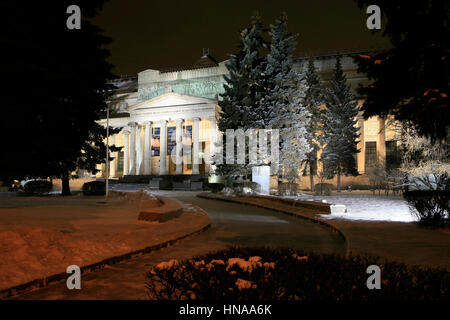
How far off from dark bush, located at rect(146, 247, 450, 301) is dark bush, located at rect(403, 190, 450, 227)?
8.46 metres

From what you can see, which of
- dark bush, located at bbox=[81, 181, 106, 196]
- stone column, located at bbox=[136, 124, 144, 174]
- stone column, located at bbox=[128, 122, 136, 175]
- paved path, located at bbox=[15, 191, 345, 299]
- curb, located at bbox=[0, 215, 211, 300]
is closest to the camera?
curb, located at bbox=[0, 215, 211, 300]

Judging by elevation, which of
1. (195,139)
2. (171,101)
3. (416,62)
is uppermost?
(171,101)

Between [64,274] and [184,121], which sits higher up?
[184,121]

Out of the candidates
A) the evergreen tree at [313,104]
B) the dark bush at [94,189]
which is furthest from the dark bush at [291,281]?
the evergreen tree at [313,104]

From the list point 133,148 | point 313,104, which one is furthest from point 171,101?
point 313,104

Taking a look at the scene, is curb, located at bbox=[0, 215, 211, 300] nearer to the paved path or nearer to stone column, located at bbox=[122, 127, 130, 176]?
the paved path

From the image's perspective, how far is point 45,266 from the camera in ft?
21.9

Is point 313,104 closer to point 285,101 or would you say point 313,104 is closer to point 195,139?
point 285,101

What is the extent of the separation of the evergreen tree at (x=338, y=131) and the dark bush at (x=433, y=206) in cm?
3518

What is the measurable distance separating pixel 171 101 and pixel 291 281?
5882cm

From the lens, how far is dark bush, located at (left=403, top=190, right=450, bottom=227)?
39.3 feet

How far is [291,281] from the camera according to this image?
3.94m

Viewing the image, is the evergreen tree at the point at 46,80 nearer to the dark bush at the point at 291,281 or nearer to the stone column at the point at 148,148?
the dark bush at the point at 291,281

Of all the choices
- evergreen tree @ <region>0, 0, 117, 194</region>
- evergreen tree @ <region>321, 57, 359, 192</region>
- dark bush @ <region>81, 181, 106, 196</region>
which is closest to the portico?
Answer: evergreen tree @ <region>321, 57, 359, 192</region>
